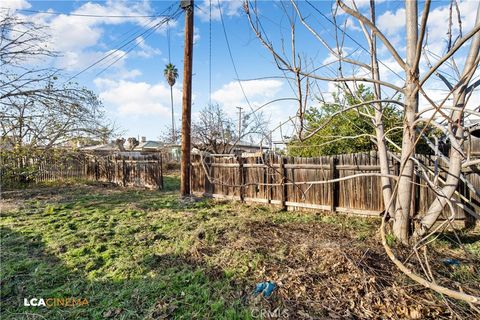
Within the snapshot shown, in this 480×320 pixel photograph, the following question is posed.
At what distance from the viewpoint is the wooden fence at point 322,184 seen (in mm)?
4746

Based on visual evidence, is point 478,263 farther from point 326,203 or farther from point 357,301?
point 326,203

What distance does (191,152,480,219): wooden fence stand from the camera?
4746 mm

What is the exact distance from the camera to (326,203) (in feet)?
19.7

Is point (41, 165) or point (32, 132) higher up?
point (32, 132)

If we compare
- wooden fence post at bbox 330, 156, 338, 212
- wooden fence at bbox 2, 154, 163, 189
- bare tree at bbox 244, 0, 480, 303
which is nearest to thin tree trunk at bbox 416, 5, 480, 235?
bare tree at bbox 244, 0, 480, 303

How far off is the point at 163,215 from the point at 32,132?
24.8ft

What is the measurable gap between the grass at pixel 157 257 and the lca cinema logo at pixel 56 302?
0.18 feet

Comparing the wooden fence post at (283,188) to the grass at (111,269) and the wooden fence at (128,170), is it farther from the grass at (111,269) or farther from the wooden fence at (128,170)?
the wooden fence at (128,170)

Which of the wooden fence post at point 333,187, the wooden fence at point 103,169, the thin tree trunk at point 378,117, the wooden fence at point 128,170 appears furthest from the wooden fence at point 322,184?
the wooden fence at point 103,169

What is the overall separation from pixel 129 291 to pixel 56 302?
74cm

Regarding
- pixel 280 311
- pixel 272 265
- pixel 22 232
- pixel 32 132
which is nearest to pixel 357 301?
A: pixel 280 311

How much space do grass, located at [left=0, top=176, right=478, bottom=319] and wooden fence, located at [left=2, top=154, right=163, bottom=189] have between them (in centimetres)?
476

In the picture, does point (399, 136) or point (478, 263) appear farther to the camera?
point (399, 136)

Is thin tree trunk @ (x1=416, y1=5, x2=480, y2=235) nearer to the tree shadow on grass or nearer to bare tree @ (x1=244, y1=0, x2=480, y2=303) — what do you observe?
bare tree @ (x1=244, y1=0, x2=480, y2=303)
